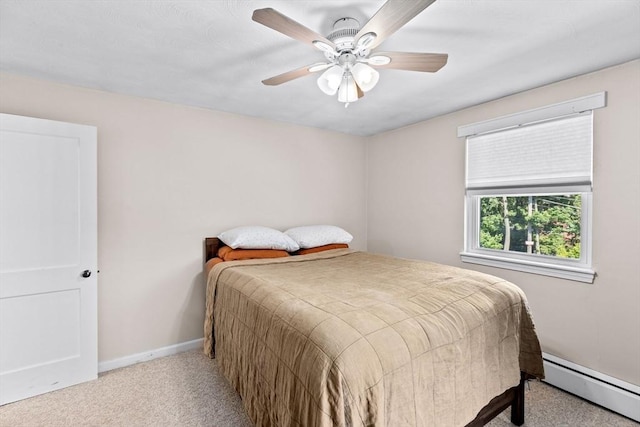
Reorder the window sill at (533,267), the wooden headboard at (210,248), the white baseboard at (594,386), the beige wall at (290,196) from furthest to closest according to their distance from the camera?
1. the wooden headboard at (210,248)
2. the window sill at (533,267)
3. the beige wall at (290,196)
4. the white baseboard at (594,386)

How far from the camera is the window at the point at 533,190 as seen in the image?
2217 millimetres

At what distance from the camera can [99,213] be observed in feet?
8.12

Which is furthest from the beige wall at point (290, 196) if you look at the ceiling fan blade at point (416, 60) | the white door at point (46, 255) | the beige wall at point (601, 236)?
the ceiling fan blade at point (416, 60)

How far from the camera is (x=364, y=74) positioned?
1614mm

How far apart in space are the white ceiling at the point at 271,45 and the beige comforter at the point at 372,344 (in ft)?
4.72

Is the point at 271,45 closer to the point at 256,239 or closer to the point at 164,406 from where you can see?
the point at 256,239

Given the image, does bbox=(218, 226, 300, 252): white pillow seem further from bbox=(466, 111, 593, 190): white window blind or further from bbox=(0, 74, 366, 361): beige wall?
bbox=(466, 111, 593, 190): white window blind

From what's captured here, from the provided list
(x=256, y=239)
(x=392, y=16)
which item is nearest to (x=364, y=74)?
(x=392, y=16)

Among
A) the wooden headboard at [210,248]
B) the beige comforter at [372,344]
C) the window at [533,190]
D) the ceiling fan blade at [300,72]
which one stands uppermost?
the ceiling fan blade at [300,72]

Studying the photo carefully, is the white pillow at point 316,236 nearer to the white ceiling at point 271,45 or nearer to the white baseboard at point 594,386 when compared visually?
the white ceiling at point 271,45

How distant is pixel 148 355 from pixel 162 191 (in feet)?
4.82

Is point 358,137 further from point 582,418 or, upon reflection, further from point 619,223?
point 582,418

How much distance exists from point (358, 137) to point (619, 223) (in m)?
2.77

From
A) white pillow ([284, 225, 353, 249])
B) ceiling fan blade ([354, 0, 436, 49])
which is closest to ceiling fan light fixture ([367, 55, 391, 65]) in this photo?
ceiling fan blade ([354, 0, 436, 49])
